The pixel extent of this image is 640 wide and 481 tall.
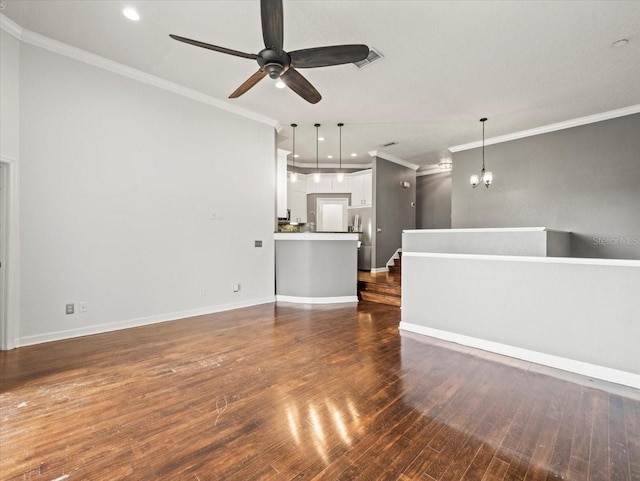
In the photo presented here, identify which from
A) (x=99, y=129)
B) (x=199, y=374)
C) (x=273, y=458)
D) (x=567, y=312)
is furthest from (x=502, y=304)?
(x=99, y=129)

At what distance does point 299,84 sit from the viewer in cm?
275

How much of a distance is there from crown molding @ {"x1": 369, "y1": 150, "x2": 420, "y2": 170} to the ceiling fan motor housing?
17.6 ft

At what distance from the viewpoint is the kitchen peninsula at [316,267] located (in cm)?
544

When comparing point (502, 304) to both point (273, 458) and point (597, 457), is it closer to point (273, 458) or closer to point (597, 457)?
point (597, 457)

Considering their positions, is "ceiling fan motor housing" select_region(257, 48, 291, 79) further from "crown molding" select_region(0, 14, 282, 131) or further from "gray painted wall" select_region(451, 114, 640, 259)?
"gray painted wall" select_region(451, 114, 640, 259)

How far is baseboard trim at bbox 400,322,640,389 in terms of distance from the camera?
255cm

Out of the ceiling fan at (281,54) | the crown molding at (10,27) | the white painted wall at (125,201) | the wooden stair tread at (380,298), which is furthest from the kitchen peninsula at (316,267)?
the crown molding at (10,27)

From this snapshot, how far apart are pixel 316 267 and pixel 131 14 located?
4139mm

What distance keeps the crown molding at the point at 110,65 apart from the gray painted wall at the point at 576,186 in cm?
525

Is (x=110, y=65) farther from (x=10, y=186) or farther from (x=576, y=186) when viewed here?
(x=576, y=186)

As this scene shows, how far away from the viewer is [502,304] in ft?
10.4

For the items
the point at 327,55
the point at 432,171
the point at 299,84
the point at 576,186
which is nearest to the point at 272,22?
the point at 327,55

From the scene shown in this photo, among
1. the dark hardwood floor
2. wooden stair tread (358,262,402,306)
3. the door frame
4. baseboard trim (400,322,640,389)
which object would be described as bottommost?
the dark hardwood floor

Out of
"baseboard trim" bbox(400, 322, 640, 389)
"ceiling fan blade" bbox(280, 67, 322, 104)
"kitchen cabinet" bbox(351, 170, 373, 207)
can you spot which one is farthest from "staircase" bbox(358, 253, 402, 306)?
"ceiling fan blade" bbox(280, 67, 322, 104)
